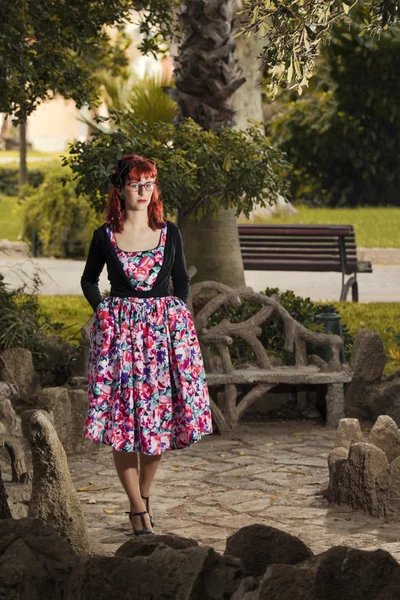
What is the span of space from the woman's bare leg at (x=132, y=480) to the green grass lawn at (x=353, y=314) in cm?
589

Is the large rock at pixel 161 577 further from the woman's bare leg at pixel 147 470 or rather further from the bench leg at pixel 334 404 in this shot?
the bench leg at pixel 334 404

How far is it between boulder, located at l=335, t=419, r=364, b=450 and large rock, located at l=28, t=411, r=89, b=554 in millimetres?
2092

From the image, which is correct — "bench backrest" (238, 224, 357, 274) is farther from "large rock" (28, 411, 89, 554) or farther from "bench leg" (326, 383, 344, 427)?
"large rock" (28, 411, 89, 554)

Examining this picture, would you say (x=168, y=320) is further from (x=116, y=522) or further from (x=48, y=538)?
(x=48, y=538)

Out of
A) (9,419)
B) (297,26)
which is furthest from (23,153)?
(297,26)

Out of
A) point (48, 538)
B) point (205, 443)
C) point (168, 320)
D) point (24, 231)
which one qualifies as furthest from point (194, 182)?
point (24, 231)

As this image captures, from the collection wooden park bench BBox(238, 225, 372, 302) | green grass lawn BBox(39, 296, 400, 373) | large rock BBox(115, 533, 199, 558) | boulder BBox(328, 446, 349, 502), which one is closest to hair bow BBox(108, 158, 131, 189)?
boulder BBox(328, 446, 349, 502)

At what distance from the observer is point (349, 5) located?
5.70m

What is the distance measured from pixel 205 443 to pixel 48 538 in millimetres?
4382

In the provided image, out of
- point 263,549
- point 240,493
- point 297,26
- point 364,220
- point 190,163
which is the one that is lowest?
point 240,493

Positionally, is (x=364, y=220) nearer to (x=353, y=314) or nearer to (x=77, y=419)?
(x=353, y=314)

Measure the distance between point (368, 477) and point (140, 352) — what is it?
1392mm

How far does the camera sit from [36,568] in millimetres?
4117

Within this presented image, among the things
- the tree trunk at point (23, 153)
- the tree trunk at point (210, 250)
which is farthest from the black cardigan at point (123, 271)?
the tree trunk at point (23, 153)
